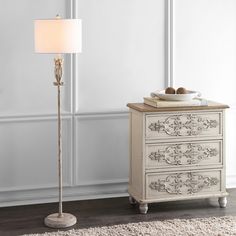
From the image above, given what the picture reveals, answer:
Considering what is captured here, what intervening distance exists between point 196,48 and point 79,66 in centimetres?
98

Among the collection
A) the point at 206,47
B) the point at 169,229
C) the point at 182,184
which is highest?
the point at 206,47

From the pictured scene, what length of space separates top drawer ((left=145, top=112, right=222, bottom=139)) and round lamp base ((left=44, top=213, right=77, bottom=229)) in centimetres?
79

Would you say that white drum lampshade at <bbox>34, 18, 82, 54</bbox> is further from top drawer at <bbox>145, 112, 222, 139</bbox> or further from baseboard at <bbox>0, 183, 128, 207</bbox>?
baseboard at <bbox>0, 183, 128, 207</bbox>

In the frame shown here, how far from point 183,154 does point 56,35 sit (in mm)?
1288

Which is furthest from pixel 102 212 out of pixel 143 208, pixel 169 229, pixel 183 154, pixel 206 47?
pixel 206 47

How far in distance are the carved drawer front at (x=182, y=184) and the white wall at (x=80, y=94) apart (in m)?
0.54

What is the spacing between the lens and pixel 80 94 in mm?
4566

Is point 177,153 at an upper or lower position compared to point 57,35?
lower

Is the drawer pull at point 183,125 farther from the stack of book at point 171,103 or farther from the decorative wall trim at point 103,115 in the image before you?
the decorative wall trim at point 103,115

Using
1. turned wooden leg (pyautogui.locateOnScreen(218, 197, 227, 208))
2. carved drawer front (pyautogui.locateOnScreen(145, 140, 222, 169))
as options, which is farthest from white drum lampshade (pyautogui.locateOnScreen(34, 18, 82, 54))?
turned wooden leg (pyautogui.locateOnScreen(218, 197, 227, 208))

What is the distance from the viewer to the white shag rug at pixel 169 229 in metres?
3.81

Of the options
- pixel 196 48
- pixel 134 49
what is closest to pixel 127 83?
pixel 134 49

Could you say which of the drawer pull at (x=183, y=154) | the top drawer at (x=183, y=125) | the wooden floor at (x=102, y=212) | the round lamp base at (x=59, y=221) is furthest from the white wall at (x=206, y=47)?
the round lamp base at (x=59, y=221)

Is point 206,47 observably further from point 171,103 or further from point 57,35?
point 57,35
